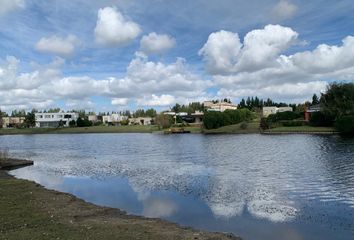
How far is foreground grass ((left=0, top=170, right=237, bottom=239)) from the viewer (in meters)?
14.7

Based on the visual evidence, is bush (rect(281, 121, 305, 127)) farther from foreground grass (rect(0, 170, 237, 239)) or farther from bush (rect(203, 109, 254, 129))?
foreground grass (rect(0, 170, 237, 239))

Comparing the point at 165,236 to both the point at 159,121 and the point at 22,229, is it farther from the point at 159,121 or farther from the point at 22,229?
the point at 159,121

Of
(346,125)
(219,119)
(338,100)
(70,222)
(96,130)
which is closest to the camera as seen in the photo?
(70,222)

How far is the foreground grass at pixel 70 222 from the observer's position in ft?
48.2

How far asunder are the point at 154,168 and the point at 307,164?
50.2 feet

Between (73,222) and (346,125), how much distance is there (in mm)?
84097

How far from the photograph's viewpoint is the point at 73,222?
1728cm

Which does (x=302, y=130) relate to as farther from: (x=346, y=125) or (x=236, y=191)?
(x=236, y=191)

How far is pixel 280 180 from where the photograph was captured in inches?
1220

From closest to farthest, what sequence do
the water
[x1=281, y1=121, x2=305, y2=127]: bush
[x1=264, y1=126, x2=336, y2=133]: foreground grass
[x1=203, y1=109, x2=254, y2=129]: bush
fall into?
the water
[x1=264, y1=126, x2=336, y2=133]: foreground grass
[x1=281, y1=121, x2=305, y2=127]: bush
[x1=203, y1=109, x2=254, y2=129]: bush

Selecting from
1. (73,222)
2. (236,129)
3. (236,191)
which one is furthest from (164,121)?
(73,222)

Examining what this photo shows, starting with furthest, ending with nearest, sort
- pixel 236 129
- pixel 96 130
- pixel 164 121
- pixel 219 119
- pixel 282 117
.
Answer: pixel 96 130 < pixel 164 121 < pixel 219 119 < pixel 236 129 < pixel 282 117

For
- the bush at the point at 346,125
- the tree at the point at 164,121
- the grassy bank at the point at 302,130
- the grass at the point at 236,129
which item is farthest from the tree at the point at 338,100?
the tree at the point at 164,121

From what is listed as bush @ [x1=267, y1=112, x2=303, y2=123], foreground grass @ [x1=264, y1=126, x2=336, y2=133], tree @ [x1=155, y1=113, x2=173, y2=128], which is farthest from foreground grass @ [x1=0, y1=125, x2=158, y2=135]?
foreground grass @ [x1=264, y1=126, x2=336, y2=133]
